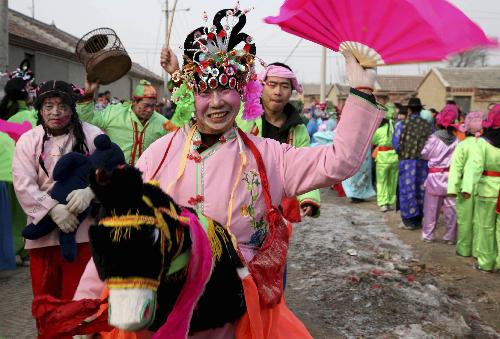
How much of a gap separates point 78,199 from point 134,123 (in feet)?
8.38

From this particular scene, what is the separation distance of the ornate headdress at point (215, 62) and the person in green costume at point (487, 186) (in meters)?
5.25

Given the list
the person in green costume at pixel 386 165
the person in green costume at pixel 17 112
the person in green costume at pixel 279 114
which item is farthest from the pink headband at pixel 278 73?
the person in green costume at pixel 386 165

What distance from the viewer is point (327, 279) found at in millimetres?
6293

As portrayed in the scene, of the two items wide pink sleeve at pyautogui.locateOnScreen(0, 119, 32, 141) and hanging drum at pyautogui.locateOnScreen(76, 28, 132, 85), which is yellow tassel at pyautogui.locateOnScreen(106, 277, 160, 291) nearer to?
hanging drum at pyautogui.locateOnScreen(76, 28, 132, 85)

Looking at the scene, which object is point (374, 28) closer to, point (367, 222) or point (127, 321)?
point (127, 321)

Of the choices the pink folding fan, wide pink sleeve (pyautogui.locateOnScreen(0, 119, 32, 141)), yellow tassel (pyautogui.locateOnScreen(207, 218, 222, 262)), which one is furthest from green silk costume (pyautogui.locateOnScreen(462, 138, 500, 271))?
wide pink sleeve (pyautogui.locateOnScreen(0, 119, 32, 141))

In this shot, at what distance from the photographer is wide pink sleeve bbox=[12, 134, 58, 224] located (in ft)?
12.1

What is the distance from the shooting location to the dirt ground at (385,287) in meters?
4.94

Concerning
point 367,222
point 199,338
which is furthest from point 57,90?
point 367,222

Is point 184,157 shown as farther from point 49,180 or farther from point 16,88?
point 16,88

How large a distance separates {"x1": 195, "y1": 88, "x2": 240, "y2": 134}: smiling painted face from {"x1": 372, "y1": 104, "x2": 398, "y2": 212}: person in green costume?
30.3ft

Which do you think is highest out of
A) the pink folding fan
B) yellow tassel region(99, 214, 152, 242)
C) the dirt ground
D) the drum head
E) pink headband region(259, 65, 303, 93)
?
the drum head

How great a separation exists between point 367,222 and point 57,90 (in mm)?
7583

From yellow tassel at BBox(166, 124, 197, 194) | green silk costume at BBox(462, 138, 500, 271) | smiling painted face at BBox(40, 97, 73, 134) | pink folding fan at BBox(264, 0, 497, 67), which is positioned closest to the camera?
pink folding fan at BBox(264, 0, 497, 67)
